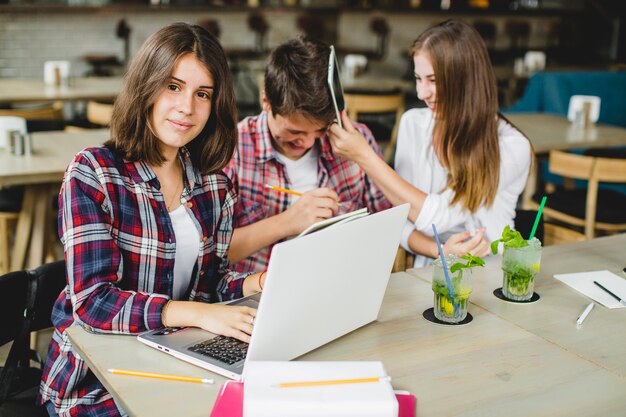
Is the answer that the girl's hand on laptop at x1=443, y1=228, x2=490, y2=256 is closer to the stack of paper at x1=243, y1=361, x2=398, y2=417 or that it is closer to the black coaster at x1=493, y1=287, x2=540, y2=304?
the black coaster at x1=493, y1=287, x2=540, y2=304

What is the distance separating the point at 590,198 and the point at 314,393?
278 centimetres

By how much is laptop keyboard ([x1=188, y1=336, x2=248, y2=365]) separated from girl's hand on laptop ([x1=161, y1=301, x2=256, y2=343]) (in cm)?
1

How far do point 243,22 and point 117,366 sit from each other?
766 centimetres

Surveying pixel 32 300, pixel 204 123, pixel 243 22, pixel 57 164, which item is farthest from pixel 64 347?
pixel 243 22

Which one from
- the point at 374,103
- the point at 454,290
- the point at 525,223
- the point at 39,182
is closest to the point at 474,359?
the point at 454,290

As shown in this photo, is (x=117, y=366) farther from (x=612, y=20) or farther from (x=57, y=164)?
(x=612, y=20)

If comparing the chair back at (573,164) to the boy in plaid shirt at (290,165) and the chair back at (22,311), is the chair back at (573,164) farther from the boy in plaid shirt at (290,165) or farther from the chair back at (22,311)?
the chair back at (22,311)

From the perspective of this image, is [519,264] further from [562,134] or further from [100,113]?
[100,113]

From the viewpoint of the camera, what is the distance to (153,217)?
1.58 m

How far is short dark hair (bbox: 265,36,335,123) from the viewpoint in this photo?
201cm

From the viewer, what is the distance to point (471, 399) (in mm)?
1232

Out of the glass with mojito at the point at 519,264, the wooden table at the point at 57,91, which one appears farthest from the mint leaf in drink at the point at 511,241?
the wooden table at the point at 57,91

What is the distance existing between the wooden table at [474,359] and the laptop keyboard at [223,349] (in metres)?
0.04

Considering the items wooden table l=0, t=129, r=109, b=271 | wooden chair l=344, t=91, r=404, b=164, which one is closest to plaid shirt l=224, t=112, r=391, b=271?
wooden table l=0, t=129, r=109, b=271
